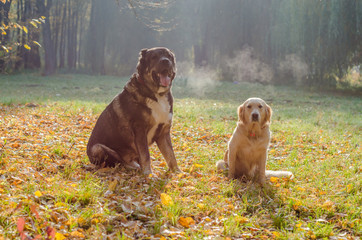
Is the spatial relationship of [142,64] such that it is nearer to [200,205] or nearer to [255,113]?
[255,113]

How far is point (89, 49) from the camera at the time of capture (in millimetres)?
29812

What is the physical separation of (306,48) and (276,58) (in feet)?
9.27

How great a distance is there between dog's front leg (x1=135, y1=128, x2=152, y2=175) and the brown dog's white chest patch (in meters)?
0.14

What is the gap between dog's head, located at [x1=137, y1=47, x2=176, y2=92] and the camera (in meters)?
4.07

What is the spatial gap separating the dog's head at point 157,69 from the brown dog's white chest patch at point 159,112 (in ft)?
0.51

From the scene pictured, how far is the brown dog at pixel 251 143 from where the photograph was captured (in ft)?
13.9

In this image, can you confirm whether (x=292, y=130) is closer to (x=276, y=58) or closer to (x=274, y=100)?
(x=274, y=100)

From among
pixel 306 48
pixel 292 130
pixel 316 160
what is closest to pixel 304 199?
pixel 316 160

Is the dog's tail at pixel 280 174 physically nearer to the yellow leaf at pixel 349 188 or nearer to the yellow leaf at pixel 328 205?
the yellow leaf at pixel 349 188

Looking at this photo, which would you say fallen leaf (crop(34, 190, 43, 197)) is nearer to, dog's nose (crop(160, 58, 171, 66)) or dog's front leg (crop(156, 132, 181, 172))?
dog's front leg (crop(156, 132, 181, 172))

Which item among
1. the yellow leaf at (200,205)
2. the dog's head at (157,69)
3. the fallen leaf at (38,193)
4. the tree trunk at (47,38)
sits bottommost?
the yellow leaf at (200,205)

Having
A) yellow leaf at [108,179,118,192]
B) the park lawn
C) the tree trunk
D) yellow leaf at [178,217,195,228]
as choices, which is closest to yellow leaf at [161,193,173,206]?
the park lawn

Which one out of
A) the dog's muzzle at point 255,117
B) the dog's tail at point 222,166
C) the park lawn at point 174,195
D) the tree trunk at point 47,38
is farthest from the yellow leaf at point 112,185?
the tree trunk at point 47,38

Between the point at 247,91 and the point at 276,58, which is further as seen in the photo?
the point at 276,58
